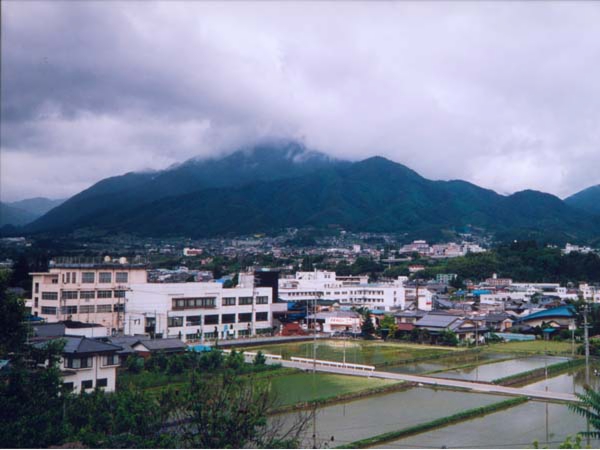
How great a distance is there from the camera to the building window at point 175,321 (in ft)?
64.4

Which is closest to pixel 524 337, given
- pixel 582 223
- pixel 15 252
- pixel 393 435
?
pixel 393 435

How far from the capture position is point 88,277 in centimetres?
1898

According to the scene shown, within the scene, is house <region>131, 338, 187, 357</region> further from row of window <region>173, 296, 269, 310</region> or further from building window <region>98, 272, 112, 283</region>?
building window <region>98, 272, 112, 283</region>

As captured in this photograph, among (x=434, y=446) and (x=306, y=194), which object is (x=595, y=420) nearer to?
(x=434, y=446)

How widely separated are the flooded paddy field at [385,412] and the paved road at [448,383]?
1.32 ft

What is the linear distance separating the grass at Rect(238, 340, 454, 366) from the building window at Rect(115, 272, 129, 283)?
15.8 ft

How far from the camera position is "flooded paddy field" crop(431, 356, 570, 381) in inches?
579

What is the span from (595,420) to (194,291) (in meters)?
16.3

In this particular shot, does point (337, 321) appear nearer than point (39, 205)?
Yes

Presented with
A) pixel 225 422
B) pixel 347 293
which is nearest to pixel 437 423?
pixel 225 422

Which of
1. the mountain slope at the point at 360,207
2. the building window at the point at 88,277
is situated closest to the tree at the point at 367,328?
the building window at the point at 88,277

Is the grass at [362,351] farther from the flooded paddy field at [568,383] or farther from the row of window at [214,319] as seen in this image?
the flooded paddy field at [568,383]

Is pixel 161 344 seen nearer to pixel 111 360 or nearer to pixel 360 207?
pixel 111 360

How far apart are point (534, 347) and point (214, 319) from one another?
10891 mm
